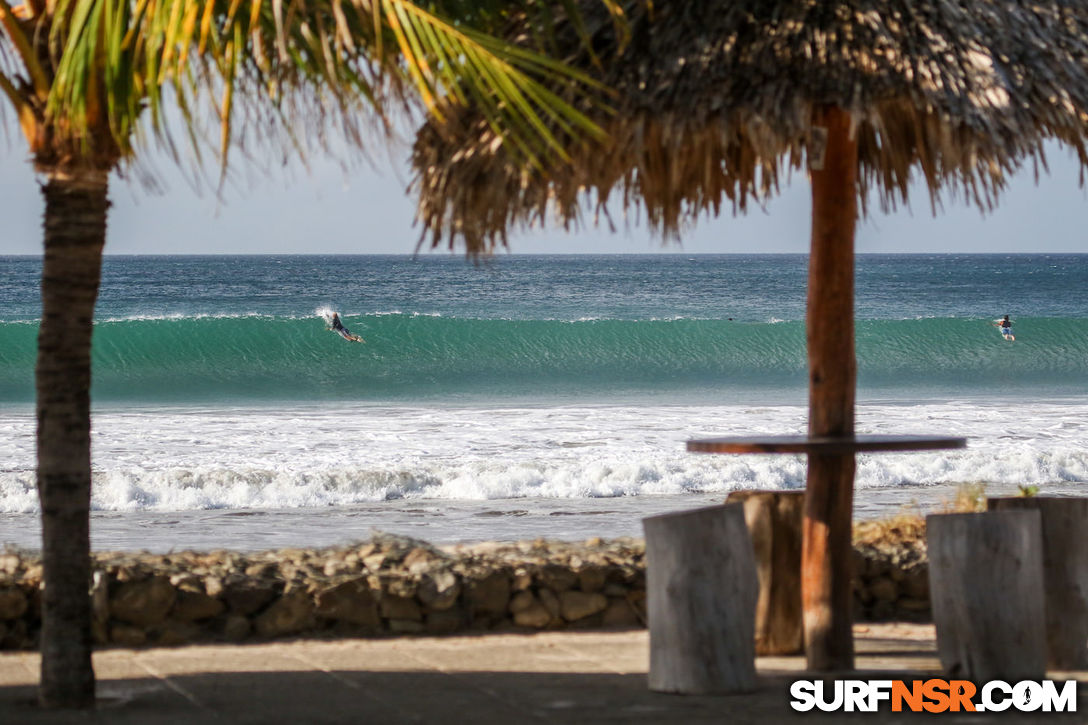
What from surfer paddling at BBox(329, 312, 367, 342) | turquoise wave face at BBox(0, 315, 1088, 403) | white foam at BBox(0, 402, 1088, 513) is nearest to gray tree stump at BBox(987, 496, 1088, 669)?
white foam at BBox(0, 402, 1088, 513)

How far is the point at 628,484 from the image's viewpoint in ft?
36.9

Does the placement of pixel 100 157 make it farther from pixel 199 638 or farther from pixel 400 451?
pixel 400 451

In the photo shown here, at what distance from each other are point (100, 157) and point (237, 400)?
799 inches

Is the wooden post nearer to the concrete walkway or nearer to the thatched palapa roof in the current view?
the concrete walkway

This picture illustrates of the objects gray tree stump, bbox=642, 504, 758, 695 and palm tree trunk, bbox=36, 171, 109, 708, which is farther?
gray tree stump, bbox=642, 504, 758, 695

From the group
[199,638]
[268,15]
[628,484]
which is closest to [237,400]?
[628,484]

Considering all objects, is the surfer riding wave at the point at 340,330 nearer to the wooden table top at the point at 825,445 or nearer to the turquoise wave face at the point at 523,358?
the turquoise wave face at the point at 523,358

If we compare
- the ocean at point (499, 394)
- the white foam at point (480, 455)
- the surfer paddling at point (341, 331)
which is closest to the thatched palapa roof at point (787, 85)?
the ocean at point (499, 394)

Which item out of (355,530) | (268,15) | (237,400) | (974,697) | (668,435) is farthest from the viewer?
(237,400)

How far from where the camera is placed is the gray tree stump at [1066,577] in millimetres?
4781

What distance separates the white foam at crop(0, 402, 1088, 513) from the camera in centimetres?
1091

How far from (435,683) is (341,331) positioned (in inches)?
1059

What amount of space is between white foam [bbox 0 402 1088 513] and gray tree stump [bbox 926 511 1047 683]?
22.3 ft

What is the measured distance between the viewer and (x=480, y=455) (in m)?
13.7
